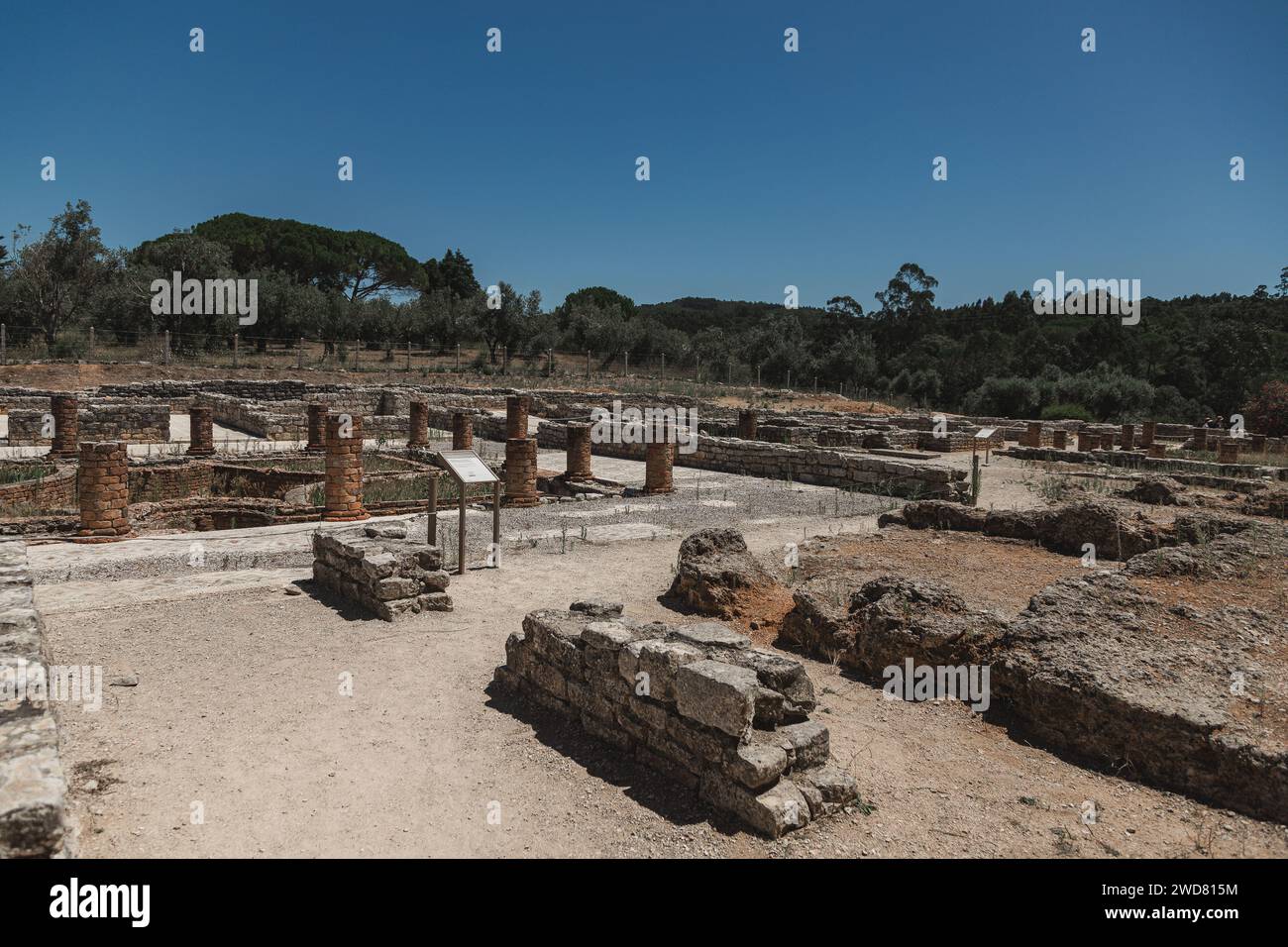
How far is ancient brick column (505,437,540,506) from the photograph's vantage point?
13.0 m

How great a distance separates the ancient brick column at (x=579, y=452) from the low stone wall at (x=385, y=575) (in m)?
7.55

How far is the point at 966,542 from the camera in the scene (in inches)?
384

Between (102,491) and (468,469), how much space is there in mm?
5377

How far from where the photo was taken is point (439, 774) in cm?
421

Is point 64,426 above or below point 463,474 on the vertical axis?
above

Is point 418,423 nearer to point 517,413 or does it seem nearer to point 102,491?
point 517,413

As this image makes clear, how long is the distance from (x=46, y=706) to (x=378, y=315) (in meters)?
48.3

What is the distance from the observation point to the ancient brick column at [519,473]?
13000mm

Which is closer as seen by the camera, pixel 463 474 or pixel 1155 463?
pixel 463 474

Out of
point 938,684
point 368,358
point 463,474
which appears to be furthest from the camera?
point 368,358

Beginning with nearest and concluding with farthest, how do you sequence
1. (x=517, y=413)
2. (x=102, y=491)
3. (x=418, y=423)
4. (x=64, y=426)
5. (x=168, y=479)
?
(x=102, y=491) → (x=168, y=479) → (x=64, y=426) → (x=517, y=413) → (x=418, y=423)

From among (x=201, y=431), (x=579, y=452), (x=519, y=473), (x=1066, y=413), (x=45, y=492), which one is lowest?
(x=45, y=492)
